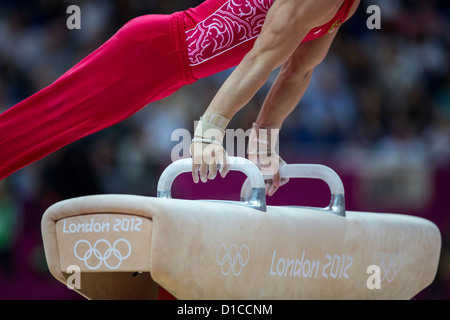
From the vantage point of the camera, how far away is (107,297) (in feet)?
8.07

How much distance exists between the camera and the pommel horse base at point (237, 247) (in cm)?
193

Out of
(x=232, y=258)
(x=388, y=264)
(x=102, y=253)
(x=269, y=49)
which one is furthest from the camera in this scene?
(x=388, y=264)

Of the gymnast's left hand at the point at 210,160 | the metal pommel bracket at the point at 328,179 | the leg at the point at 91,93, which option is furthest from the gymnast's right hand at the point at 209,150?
the metal pommel bracket at the point at 328,179

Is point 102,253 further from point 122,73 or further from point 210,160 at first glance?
point 122,73

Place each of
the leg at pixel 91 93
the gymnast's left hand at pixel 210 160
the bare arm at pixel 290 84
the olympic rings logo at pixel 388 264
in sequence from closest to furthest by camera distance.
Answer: the gymnast's left hand at pixel 210 160
the leg at pixel 91 93
the olympic rings logo at pixel 388 264
the bare arm at pixel 290 84

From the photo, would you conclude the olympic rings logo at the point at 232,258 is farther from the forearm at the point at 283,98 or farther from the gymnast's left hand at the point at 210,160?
the forearm at the point at 283,98

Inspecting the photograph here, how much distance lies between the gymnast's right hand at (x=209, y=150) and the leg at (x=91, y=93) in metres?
0.43

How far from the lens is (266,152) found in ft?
10.1

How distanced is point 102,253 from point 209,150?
2.08 feet

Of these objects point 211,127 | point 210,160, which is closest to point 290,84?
point 211,127

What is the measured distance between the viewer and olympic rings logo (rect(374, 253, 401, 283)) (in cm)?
279

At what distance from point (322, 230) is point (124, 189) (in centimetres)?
343

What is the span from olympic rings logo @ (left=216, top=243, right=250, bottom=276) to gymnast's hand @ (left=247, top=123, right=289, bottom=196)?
0.91 metres

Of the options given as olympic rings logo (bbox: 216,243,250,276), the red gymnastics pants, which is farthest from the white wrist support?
olympic rings logo (bbox: 216,243,250,276)
